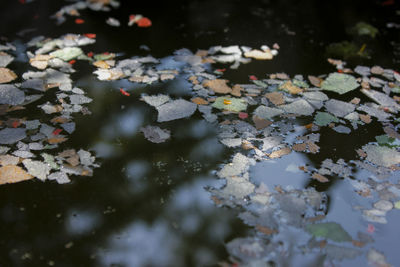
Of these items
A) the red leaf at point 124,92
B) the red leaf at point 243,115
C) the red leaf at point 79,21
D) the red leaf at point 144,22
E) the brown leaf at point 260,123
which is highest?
the brown leaf at point 260,123

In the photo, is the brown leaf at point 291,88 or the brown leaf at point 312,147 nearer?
the brown leaf at point 312,147

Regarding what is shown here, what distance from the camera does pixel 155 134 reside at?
2.55 metres

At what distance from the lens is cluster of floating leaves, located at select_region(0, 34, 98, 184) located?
2207 millimetres

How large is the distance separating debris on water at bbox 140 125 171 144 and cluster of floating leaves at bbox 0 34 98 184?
39 centimetres

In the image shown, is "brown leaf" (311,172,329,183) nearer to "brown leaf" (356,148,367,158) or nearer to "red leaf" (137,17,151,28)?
"brown leaf" (356,148,367,158)

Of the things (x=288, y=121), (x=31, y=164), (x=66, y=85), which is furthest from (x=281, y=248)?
(x=66, y=85)

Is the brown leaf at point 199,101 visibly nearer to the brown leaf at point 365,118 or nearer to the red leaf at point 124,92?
the red leaf at point 124,92

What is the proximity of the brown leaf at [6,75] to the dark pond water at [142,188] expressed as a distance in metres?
0.08

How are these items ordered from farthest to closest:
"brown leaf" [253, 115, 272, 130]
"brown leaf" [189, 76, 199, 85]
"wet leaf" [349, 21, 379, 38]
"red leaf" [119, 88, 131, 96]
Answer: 1. "wet leaf" [349, 21, 379, 38]
2. "brown leaf" [189, 76, 199, 85]
3. "red leaf" [119, 88, 131, 96]
4. "brown leaf" [253, 115, 272, 130]

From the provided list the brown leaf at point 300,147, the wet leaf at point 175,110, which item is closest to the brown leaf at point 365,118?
the brown leaf at point 300,147

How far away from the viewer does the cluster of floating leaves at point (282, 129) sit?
1926 millimetres

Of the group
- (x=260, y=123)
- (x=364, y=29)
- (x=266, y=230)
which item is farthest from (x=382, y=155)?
(x=364, y=29)

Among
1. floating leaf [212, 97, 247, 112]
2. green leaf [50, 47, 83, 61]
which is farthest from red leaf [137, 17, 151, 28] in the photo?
floating leaf [212, 97, 247, 112]

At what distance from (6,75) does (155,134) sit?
54.1 inches
